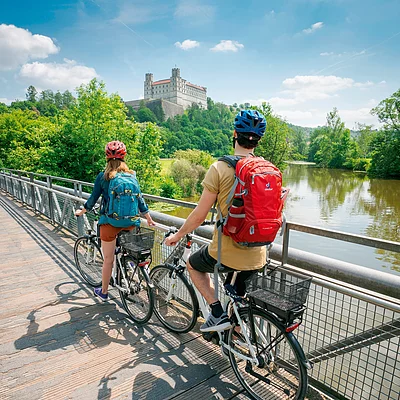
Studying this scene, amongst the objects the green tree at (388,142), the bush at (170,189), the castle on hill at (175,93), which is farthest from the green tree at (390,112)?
the castle on hill at (175,93)

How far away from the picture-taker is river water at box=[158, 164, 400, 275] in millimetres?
16516

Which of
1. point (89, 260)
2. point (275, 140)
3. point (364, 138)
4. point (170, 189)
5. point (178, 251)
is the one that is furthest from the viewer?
point (364, 138)

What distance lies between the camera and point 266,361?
7.41ft

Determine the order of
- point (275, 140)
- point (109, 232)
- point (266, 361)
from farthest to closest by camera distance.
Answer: point (275, 140) → point (109, 232) → point (266, 361)

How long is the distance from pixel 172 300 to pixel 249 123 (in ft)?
6.42

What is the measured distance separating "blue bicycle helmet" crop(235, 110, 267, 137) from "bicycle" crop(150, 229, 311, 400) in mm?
958

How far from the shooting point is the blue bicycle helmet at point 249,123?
2074 mm

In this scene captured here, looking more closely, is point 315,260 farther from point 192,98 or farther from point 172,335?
point 192,98

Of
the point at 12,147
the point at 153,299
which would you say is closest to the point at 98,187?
the point at 153,299

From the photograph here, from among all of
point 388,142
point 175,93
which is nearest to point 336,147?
point 388,142

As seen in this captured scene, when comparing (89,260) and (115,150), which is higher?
(115,150)

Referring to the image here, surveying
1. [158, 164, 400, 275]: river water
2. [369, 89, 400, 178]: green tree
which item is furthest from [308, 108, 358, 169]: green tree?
[158, 164, 400, 275]: river water

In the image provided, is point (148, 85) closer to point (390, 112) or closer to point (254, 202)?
point (390, 112)

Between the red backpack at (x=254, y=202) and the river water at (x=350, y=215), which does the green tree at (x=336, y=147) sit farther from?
the red backpack at (x=254, y=202)
